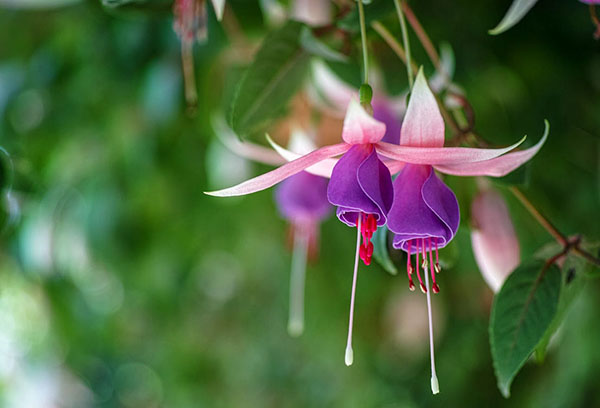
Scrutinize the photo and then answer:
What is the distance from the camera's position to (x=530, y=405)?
114cm

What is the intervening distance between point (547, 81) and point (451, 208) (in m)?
0.66

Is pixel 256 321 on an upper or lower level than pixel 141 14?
lower

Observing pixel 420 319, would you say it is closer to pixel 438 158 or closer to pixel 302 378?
pixel 302 378

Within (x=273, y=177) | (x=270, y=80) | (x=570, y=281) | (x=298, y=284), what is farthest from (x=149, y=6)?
(x=298, y=284)

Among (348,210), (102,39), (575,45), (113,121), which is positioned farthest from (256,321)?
(348,210)

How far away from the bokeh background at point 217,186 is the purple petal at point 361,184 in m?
0.17

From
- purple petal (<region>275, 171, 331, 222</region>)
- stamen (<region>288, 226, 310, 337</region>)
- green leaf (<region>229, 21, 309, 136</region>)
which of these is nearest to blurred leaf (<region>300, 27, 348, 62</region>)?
green leaf (<region>229, 21, 309, 136</region>)

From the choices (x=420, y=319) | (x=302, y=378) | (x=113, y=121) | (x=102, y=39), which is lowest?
(x=302, y=378)

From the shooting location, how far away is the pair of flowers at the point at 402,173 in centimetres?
36

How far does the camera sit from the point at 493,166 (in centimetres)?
40

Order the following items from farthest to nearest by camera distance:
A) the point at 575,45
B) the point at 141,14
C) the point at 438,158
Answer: the point at 575,45 → the point at 141,14 → the point at 438,158

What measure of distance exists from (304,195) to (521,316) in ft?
0.77

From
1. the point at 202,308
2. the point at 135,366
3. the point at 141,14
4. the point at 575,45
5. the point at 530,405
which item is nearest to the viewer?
the point at 141,14

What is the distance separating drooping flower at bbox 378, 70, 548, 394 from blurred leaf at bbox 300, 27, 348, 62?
0.15 metres
